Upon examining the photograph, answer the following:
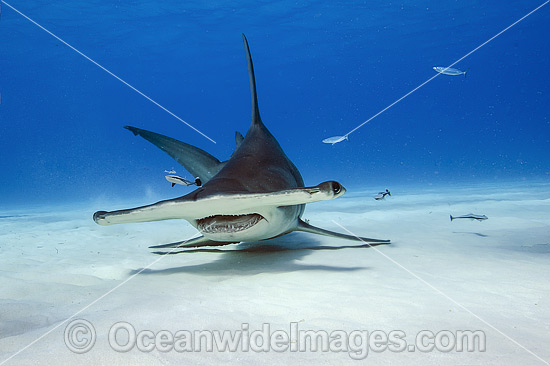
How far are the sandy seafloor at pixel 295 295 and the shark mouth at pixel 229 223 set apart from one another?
397mm

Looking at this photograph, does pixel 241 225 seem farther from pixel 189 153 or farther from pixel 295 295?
pixel 189 153

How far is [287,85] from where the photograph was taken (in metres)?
101

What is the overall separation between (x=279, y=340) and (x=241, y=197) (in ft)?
3.04

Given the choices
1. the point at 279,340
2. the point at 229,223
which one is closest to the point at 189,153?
the point at 229,223

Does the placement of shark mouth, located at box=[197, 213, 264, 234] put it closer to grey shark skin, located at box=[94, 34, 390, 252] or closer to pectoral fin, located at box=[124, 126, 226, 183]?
grey shark skin, located at box=[94, 34, 390, 252]

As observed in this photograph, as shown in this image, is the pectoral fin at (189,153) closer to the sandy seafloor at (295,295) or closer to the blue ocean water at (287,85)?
the sandy seafloor at (295,295)

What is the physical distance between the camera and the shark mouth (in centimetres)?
285

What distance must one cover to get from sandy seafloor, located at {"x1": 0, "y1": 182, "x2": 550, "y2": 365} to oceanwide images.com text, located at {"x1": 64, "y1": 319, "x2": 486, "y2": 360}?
4cm

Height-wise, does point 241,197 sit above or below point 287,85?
below

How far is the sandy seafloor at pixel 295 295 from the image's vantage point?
1392 mm

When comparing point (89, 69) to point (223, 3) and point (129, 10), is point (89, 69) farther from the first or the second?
point (223, 3)

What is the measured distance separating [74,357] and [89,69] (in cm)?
8672

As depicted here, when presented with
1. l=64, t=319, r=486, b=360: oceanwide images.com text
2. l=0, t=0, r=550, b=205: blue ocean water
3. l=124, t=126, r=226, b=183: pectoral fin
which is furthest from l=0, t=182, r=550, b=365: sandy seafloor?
l=0, t=0, r=550, b=205: blue ocean water

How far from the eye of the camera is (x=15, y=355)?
4.55 ft
